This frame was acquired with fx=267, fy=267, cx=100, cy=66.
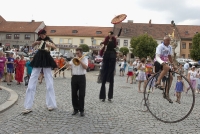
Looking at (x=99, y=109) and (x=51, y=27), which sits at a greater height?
(x=51, y=27)

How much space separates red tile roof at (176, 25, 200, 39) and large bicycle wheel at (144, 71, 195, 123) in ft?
207

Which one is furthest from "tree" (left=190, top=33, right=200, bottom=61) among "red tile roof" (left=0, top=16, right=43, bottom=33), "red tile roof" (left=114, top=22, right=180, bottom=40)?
"red tile roof" (left=0, top=16, right=43, bottom=33)

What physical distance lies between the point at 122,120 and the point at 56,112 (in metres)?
1.75

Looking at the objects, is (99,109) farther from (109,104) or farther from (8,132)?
(8,132)

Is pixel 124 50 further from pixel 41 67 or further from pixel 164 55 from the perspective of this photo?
pixel 41 67

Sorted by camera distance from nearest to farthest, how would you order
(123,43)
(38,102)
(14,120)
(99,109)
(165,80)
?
(14,120)
(165,80)
(99,109)
(38,102)
(123,43)

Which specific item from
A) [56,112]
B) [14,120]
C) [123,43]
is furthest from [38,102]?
[123,43]

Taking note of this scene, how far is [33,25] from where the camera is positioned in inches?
2680

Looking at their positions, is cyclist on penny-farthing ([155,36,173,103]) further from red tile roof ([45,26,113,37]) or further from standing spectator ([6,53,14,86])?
red tile roof ([45,26,113,37])

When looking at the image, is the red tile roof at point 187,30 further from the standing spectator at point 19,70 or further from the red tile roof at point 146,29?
the standing spectator at point 19,70

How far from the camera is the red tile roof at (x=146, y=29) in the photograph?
65.7 m

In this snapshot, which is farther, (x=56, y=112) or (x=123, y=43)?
(x=123, y=43)

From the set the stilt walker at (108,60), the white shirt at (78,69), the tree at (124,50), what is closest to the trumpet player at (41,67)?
the white shirt at (78,69)

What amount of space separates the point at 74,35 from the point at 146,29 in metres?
18.2
